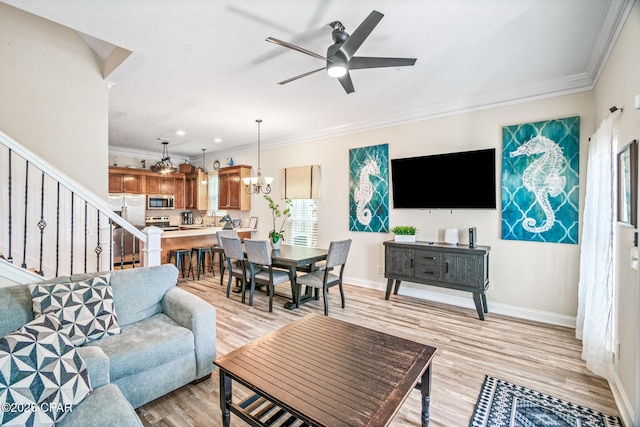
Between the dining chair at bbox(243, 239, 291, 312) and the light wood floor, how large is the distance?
38cm

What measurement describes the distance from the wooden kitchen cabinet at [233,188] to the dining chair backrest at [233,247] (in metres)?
2.78

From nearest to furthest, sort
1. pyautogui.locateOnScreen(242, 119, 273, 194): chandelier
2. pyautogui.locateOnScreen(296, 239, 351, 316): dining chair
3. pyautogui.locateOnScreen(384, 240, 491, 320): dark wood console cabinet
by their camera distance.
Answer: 1. pyautogui.locateOnScreen(384, 240, 491, 320): dark wood console cabinet
2. pyautogui.locateOnScreen(296, 239, 351, 316): dining chair
3. pyautogui.locateOnScreen(242, 119, 273, 194): chandelier

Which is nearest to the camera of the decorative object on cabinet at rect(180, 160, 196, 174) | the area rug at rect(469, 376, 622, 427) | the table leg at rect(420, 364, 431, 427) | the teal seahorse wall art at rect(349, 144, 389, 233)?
the table leg at rect(420, 364, 431, 427)

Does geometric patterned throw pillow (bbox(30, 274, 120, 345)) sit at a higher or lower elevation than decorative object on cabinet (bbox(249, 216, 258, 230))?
lower

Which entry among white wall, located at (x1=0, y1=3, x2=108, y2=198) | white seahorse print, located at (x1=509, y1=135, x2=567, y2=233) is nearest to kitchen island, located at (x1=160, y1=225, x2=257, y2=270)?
white wall, located at (x1=0, y1=3, x2=108, y2=198)

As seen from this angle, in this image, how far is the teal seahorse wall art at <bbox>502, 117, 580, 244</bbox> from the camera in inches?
134

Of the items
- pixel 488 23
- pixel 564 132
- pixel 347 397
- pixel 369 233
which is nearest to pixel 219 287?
pixel 369 233

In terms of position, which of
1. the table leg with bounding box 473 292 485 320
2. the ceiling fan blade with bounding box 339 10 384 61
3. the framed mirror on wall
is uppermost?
the ceiling fan blade with bounding box 339 10 384 61

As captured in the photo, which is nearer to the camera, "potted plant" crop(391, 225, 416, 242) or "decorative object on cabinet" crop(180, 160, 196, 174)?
→ "potted plant" crop(391, 225, 416, 242)

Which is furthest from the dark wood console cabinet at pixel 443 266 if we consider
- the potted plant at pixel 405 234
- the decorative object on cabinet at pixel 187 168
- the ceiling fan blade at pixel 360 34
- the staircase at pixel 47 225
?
the decorative object on cabinet at pixel 187 168

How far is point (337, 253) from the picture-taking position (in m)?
3.88

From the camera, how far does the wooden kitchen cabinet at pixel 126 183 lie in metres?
7.09

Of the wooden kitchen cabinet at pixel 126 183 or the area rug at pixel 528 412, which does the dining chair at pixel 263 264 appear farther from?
the wooden kitchen cabinet at pixel 126 183

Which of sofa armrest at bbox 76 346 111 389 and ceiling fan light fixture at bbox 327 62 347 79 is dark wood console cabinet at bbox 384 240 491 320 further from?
sofa armrest at bbox 76 346 111 389
